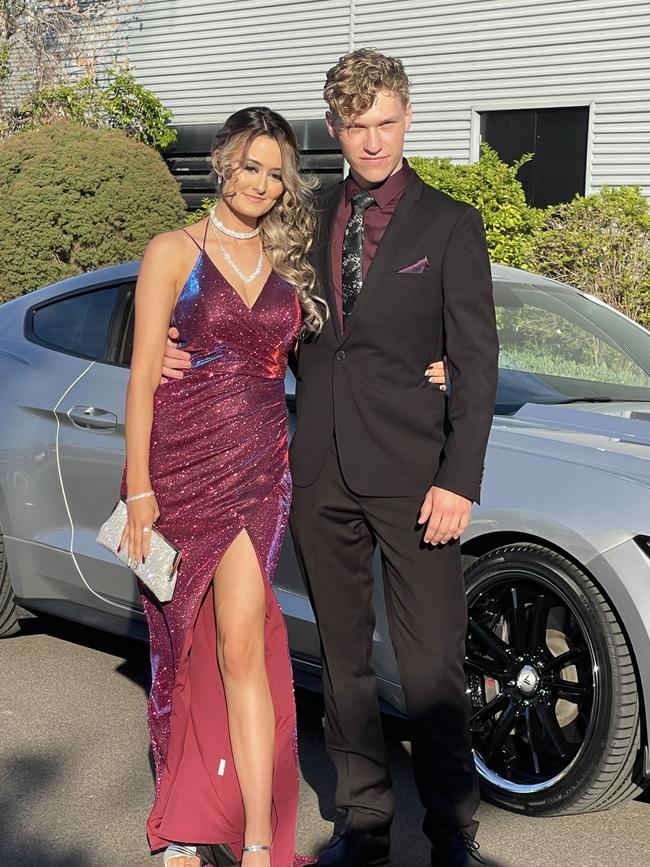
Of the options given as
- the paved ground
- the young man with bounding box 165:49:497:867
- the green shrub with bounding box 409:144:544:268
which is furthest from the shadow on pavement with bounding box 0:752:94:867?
the green shrub with bounding box 409:144:544:268

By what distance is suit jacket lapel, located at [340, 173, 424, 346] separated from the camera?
3393 millimetres

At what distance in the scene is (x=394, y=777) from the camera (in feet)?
14.1

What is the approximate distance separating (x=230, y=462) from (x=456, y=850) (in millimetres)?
1195

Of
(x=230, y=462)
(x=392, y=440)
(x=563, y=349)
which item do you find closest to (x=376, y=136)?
(x=392, y=440)

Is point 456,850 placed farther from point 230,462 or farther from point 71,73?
point 71,73

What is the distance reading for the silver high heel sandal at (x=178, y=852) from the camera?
3602 millimetres

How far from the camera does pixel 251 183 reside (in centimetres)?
351

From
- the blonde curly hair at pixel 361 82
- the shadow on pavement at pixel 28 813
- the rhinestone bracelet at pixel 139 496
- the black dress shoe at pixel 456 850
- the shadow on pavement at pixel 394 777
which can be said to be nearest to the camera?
the blonde curly hair at pixel 361 82

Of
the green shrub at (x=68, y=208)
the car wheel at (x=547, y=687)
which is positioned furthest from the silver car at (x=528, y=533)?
the green shrub at (x=68, y=208)

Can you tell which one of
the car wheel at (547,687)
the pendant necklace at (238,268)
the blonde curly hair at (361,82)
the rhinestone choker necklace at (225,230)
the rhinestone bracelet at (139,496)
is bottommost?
the car wheel at (547,687)

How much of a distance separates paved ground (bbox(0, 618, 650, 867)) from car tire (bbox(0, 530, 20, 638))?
0.86ft

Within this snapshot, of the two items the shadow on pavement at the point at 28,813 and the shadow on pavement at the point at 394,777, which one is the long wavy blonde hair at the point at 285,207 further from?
the shadow on pavement at the point at 28,813

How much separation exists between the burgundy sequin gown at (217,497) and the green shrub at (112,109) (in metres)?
15.3

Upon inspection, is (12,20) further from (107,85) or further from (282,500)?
(282,500)
